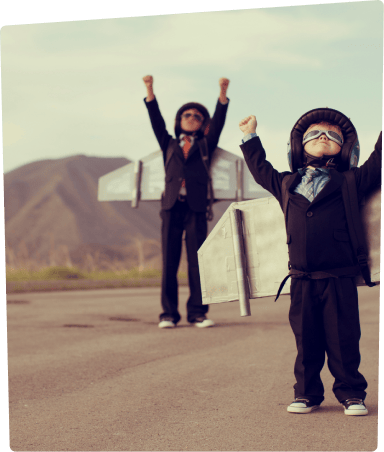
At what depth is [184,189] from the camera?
4285mm

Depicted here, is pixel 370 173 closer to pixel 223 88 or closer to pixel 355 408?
pixel 355 408

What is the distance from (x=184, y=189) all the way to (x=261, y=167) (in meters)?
1.80

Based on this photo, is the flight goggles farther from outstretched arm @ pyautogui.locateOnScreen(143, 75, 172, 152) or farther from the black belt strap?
outstretched arm @ pyautogui.locateOnScreen(143, 75, 172, 152)

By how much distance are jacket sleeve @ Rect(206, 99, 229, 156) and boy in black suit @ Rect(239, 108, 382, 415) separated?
1.43 metres

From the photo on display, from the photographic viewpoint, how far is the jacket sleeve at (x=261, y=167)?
2.50 metres

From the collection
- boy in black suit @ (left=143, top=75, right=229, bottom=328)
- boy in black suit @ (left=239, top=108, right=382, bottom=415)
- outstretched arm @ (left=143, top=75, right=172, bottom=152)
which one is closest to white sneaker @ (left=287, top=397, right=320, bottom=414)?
boy in black suit @ (left=239, top=108, right=382, bottom=415)

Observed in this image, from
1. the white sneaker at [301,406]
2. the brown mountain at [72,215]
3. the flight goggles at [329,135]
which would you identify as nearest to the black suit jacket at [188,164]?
the flight goggles at [329,135]

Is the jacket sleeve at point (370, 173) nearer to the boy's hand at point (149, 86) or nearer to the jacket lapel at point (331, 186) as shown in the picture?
the jacket lapel at point (331, 186)

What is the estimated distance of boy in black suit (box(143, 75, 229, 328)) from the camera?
402cm

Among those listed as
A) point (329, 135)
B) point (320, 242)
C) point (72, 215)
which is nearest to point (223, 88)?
point (329, 135)

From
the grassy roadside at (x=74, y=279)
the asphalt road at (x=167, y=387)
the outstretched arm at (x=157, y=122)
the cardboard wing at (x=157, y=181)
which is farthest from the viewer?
the grassy roadside at (x=74, y=279)

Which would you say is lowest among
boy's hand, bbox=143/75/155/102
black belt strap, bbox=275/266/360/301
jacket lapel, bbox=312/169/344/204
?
black belt strap, bbox=275/266/360/301

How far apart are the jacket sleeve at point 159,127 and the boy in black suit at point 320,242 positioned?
1650 mm

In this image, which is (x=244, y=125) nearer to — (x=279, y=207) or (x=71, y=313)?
(x=279, y=207)
